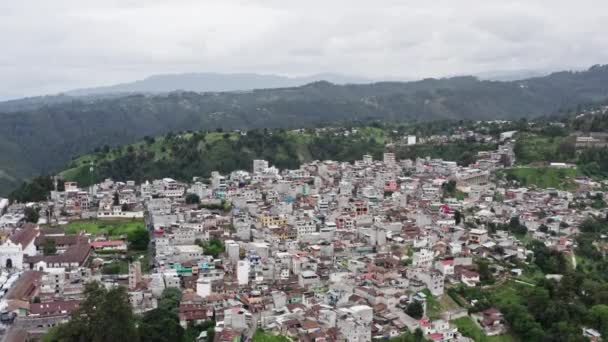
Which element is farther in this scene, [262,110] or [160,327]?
[262,110]

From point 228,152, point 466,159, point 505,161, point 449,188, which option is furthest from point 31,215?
point 505,161

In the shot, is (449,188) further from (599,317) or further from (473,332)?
(473,332)

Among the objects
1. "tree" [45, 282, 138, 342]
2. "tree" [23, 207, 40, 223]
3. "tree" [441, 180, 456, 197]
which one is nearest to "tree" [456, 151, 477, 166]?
"tree" [441, 180, 456, 197]

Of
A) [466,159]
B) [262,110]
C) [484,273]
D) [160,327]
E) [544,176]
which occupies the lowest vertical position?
[484,273]

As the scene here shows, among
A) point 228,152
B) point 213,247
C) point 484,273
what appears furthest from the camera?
point 228,152

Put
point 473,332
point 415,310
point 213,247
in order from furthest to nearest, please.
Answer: point 213,247, point 473,332, point 415,310

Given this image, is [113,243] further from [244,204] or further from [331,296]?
[331,296]

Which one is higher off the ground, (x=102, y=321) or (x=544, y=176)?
(x=544, y=176)
